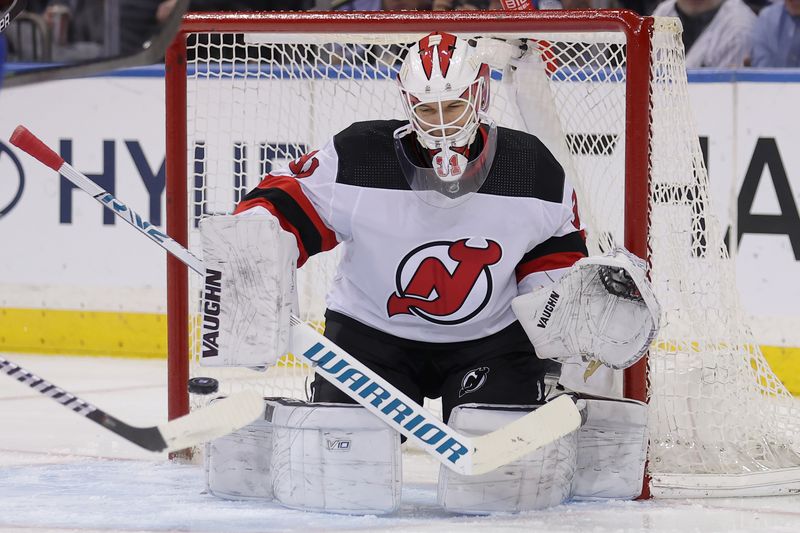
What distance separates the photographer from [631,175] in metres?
2.59

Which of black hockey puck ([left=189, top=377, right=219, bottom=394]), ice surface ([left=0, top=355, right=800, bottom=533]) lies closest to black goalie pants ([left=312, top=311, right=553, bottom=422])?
ice surface ([left=0, top=355, right=800, bottom=533])

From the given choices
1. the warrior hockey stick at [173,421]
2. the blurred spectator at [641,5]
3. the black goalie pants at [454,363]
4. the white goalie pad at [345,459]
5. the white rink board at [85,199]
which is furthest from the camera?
the blurred spectator at [641,5]

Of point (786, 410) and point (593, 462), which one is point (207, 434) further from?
point (786, 410)

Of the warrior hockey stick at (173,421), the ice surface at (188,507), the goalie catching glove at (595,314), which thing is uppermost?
the goalie catching glove at (595,314)

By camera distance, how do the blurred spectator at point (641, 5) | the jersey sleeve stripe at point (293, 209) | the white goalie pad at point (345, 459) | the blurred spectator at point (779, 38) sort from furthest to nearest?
the blurred spectator at point (641, 5) < the blurred spectator at point (779, 38) < the jersey sleeve stripe at point (293, 209) < the white goalie pad at point (345, 459)

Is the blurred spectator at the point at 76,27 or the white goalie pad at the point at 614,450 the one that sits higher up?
the blurred spectator at the point at 76,27

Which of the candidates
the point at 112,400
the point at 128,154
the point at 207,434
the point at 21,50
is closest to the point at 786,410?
the point at 207,434

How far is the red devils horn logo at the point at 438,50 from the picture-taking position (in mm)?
2498

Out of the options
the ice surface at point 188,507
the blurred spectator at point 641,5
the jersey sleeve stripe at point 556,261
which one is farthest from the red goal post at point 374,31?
the blurred spectator at point 641,5

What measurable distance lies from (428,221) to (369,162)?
0.16 meters

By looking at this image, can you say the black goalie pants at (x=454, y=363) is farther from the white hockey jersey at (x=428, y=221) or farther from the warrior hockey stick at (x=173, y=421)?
the warrior hockey stick at (x=173, y=421)

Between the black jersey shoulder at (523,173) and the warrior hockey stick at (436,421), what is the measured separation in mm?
398

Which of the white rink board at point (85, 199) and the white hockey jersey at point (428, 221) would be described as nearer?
the white hockey jersey at point (428, 221)

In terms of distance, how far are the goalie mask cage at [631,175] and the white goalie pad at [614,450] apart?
2.3 inches
